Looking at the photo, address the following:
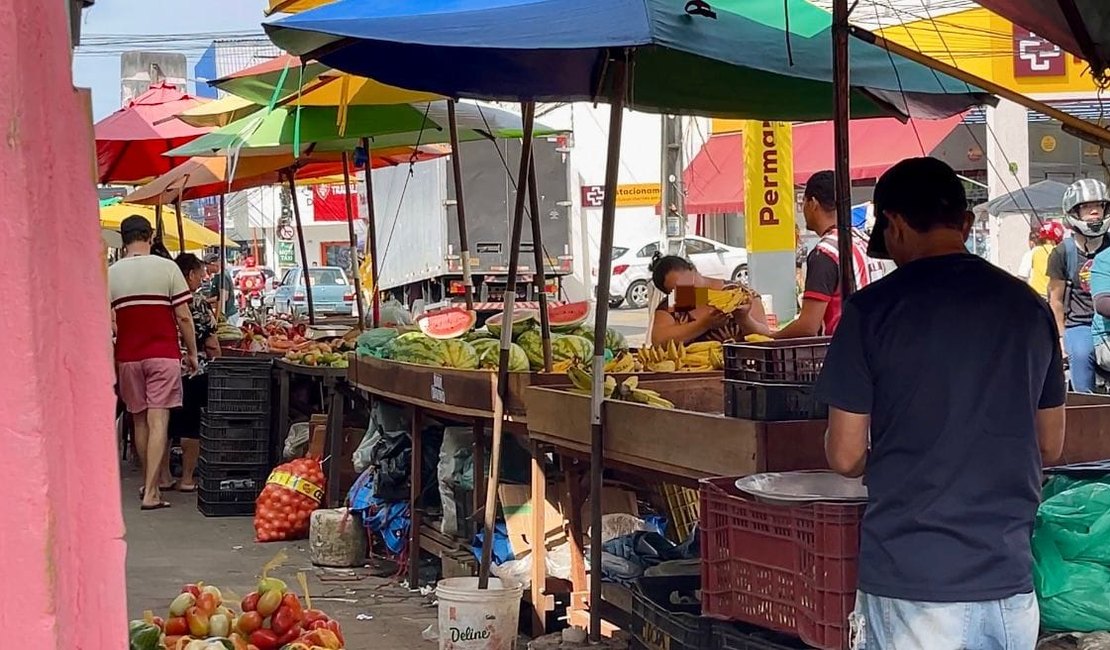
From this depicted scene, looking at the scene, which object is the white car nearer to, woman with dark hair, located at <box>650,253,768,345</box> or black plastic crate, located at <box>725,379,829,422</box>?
woman with dark hair, located at <box>650,253,768,345</box>

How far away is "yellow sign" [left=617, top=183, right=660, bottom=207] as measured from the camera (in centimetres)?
3322

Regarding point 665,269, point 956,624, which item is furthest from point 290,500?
point 956,624

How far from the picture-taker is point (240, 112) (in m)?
11.4

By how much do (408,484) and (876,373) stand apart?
5.19m

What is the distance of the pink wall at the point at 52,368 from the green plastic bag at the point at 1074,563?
2.77 metres

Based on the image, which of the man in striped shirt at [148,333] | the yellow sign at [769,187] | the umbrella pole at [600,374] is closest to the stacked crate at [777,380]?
the umbrella pole at [600,374]

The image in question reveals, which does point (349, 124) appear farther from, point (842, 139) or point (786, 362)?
point (786, 362)

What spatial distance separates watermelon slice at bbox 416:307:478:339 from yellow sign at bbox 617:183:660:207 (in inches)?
1007

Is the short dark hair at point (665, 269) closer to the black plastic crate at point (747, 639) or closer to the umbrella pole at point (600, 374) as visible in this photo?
the umbrella pole at point (600, 374)

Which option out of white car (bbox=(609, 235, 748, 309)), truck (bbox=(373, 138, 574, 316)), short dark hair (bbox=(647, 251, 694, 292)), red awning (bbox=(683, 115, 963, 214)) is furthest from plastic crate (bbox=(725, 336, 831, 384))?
white car (bbox=(609, 235, 748, 309))

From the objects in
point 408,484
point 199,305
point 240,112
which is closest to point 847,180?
point 408,484

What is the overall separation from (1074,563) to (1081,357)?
6.47 m

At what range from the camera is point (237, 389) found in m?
10.4

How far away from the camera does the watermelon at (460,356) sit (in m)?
7.54
